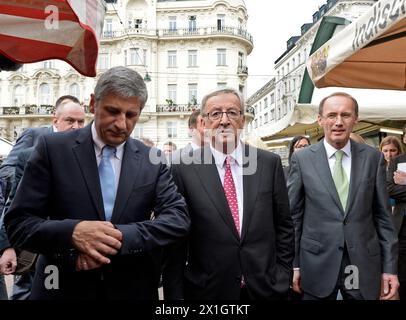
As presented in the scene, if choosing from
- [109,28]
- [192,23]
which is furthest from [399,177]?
[109,28]

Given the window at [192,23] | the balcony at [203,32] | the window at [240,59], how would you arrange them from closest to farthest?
the balcony at [203,32] < the window at [240,59] < the window at [192,23]

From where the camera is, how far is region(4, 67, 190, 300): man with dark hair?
5.44 feet

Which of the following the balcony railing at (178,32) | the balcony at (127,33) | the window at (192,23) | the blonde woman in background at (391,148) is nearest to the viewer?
the blonde woman in background at (391,148)

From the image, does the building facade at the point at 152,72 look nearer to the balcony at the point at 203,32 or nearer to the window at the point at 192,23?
the balcony at the point at 203,32

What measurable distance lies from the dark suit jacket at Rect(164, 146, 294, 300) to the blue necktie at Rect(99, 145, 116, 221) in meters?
0.50

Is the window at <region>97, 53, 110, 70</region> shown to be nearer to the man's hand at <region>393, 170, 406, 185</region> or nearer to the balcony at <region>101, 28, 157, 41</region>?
the balcony at <region>101, 28, 157, 41</region>

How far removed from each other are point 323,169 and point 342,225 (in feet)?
1.19

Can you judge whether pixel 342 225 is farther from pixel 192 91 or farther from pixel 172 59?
pixel 172 59

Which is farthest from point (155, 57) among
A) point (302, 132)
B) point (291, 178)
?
point (291, 178)

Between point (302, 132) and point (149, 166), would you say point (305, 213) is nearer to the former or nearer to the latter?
point (149, 166)

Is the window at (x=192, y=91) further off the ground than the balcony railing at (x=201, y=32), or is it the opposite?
the balcony railing at (x=201, y=32)

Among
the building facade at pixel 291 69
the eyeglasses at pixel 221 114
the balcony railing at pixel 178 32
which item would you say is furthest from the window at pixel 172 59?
the eyeglasses at pixel 221 114

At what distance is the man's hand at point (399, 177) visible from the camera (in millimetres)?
3354

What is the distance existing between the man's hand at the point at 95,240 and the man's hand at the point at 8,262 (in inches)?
67.6
